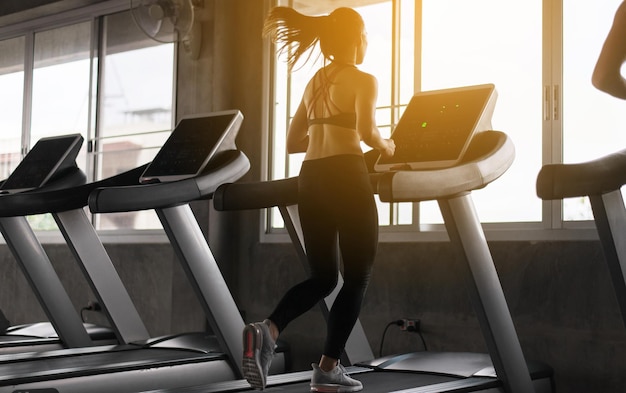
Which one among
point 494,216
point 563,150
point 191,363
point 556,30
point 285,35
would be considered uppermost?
point 556,30

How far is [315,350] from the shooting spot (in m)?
4.76

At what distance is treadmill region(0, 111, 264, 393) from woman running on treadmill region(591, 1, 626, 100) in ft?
6.78

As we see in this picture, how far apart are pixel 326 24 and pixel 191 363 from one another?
5.82ft

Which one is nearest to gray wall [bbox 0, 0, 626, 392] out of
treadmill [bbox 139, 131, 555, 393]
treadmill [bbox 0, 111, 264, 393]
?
treadmill [bbox 139, 131, 555, 393]

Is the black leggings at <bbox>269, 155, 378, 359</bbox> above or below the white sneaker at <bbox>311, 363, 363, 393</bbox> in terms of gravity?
above

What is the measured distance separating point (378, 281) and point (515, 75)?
1.23 meters

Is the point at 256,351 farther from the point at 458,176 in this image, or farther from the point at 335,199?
the point at 458,176

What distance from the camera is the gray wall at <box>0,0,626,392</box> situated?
12.5 ft

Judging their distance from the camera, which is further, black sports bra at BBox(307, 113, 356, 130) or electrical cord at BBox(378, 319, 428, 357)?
electrical cord at BBox(378, 319, 428, 357)

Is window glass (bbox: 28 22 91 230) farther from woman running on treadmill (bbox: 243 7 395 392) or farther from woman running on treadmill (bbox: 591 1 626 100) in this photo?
woman running on treadmill (bbox: 591 1 626 100)

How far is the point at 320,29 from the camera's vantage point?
309 centimetres

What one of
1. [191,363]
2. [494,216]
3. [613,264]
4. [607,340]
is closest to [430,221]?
[494,216]

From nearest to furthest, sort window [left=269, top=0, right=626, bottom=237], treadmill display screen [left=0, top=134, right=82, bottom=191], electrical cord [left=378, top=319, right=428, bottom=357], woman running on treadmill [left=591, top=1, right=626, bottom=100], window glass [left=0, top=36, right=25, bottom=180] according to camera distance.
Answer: woman running on treadmill [left=591, top=1, right=626, bottom=100] < window [left=269, top=0, right=626, bottom=237] < electrical cord [left=378, top=319, right=428, bottom=357] < treadmill display screen [left=0, top=134, right=82, bottom=191] < window glass [left=0, top=36, right=25, bottom=180]

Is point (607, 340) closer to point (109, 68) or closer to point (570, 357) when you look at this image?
point (570, 357)
